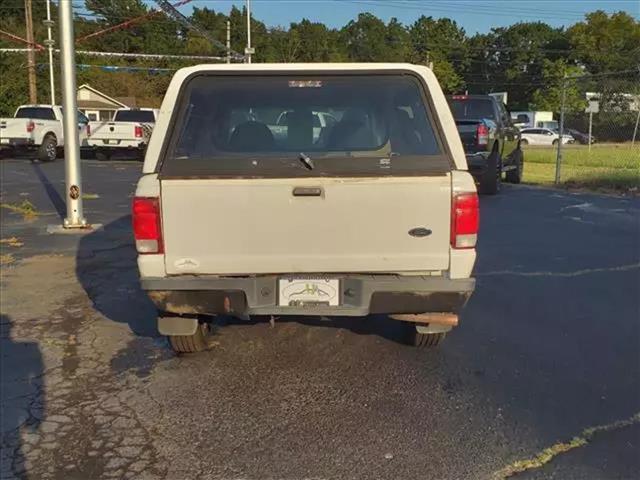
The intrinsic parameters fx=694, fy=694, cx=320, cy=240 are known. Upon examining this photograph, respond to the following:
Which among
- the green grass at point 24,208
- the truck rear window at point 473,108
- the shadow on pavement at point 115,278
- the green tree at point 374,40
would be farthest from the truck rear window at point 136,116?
the green tree at point 374,40

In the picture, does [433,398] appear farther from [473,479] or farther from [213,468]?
[213,468]

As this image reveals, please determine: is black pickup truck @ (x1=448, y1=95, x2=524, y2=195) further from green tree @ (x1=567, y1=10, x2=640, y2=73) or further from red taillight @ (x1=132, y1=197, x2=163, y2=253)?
green tree @ (x1=567, y1=10, x2=640, y2=73)

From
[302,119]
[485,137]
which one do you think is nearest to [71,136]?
[302,119]

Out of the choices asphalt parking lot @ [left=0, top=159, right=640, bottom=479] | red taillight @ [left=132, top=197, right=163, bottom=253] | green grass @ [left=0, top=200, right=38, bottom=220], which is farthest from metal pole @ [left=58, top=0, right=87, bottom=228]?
red taillight @ [left=132, top=197, right=163, bottom=253]

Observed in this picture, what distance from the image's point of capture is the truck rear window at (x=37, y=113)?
2422cm

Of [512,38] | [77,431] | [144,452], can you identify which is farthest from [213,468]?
[512,38]

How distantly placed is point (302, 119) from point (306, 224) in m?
1.01

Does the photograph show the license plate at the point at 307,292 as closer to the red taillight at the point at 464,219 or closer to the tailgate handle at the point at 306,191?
the tailgate handle at the point at 306,191

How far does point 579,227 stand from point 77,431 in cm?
819

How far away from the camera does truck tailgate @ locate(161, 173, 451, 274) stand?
13.2 ft

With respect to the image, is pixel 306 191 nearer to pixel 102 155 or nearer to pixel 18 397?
pixel 18 397

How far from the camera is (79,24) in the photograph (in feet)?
208

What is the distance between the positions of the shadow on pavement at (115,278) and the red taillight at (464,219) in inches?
104

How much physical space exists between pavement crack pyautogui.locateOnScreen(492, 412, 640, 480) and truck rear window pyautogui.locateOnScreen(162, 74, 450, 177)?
172 centimetres
